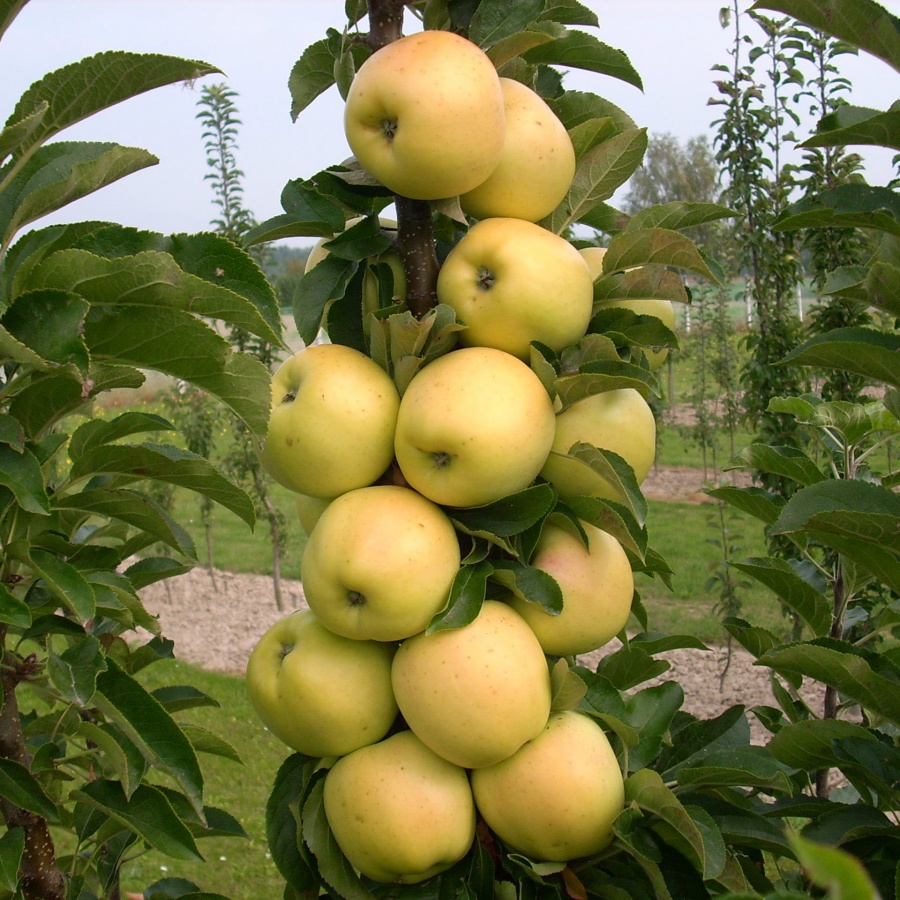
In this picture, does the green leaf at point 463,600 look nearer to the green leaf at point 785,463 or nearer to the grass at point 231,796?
the green leaf at point 785,463

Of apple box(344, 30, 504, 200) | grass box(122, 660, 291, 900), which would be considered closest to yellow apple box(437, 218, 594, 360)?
apple box(344, 30, 504, 200)

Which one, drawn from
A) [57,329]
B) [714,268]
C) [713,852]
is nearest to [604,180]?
[714,268]

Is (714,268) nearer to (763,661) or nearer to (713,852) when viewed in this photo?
(763,661)

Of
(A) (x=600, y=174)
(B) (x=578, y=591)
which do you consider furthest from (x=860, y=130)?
(B) (x=578, y=591)

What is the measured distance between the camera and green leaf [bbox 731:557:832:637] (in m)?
1.79

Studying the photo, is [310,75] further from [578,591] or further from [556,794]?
[556,794]

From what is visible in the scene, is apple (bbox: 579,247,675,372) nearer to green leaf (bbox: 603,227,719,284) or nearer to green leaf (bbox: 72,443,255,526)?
green leaf (bbox: 603,227,719,284)

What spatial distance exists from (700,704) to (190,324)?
4.73 metres

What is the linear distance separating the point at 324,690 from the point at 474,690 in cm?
23

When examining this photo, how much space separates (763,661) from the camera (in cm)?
149

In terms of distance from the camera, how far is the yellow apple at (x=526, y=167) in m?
1.42

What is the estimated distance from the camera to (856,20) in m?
1.32

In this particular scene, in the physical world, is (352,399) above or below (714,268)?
below

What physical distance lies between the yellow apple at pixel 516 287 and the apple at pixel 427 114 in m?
0.10
